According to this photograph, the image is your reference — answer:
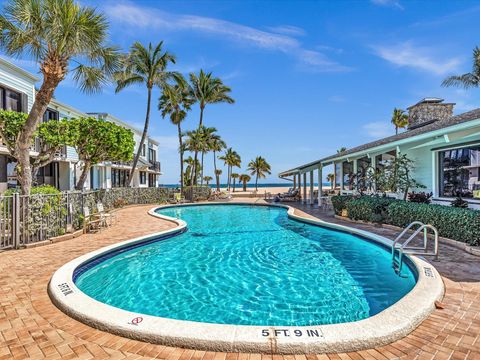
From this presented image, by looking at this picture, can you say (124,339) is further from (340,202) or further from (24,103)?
(24,103)

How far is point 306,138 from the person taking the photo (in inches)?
1510

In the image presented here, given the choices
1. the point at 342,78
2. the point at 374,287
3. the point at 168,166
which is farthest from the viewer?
the point at 168,166

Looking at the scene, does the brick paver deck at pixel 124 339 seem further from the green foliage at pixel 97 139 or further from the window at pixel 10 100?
the window at pixel 10 100

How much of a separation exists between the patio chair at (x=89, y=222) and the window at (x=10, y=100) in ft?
28.8

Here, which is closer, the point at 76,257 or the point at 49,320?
the point at 49,320

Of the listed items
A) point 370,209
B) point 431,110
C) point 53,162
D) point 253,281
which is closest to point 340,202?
point 370,209

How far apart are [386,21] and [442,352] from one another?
46.9ft

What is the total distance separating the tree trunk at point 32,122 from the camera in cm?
829

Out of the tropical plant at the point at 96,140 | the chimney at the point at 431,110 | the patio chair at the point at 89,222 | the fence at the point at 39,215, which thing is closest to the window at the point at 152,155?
the tropical plant at the point at 96,140

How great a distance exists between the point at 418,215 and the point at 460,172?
272cm

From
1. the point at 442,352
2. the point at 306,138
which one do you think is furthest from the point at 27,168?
the point at 306,138

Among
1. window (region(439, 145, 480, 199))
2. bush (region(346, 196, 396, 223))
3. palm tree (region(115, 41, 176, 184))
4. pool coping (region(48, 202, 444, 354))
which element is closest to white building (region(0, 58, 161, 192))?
palm tree (region(115, 41, 176, 184))

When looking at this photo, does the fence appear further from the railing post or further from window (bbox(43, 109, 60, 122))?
window (bbox(43, 109, 60, 122))

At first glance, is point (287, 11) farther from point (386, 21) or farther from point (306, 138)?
point (306, 138)
